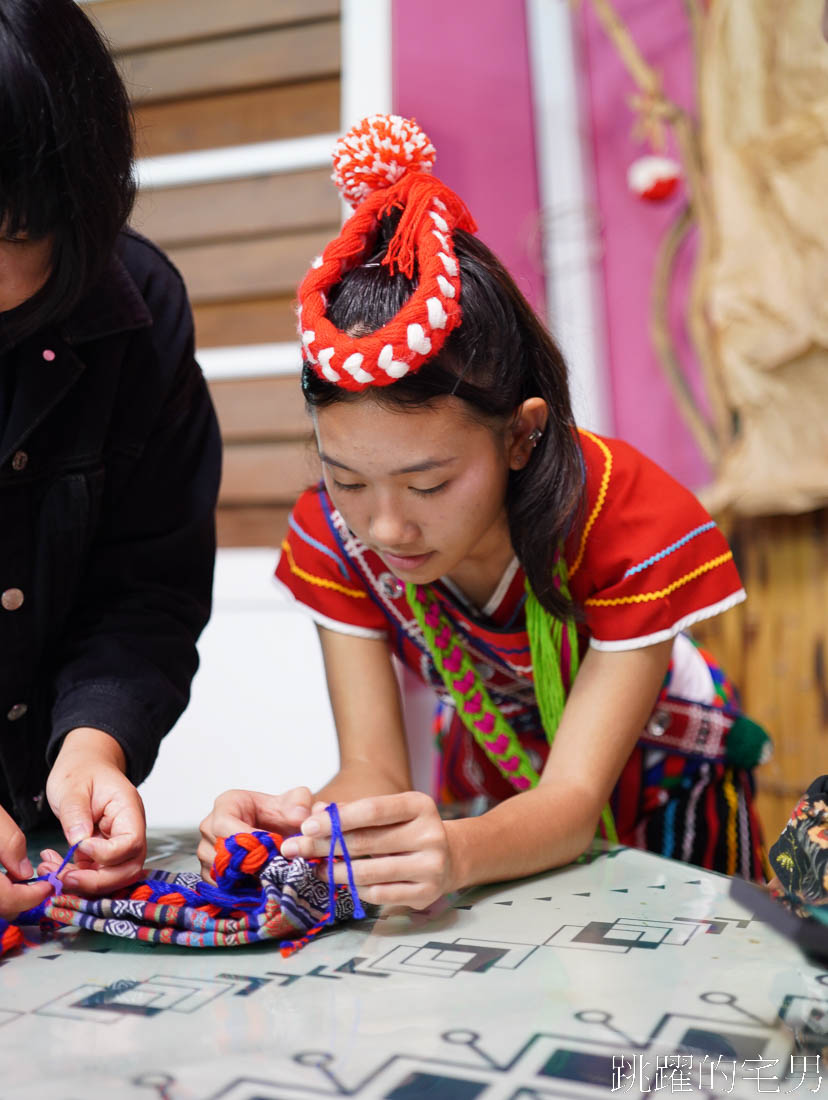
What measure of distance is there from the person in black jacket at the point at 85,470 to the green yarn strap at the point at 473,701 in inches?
10.7

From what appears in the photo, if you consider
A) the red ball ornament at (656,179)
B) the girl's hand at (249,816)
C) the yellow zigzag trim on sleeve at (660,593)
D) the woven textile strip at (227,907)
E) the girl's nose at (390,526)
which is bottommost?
the woven textile strip at (227,907)

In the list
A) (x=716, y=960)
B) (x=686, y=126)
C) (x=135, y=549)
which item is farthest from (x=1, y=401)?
(x=686, y=126)

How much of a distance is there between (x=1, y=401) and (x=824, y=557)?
1.58 metres

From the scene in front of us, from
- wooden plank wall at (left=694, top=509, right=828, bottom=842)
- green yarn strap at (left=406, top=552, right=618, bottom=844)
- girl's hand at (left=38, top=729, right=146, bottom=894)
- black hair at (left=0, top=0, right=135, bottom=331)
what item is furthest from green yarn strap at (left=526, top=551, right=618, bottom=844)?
wooden plank wall at (left=694, top=509, right=828, bottom=842)

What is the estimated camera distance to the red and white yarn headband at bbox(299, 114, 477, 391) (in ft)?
3.19

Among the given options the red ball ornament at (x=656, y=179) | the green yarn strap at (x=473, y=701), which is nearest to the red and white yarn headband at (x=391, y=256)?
the green yarn strap at (x=473, y=701)

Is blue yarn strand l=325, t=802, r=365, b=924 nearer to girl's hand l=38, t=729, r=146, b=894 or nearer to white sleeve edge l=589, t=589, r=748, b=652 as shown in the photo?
girl's hand l=38, t=729, r=146, b=894

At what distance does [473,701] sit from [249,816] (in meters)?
0.36

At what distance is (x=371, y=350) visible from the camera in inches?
38.3

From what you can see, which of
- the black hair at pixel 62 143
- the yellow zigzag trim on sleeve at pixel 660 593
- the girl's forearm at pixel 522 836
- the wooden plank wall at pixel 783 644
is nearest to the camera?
the black hair at pixel 62 143

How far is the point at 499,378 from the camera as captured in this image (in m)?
1.09

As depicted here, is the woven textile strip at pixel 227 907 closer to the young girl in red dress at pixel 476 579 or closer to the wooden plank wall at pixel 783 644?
the young girl in red dress at pixel 476 579

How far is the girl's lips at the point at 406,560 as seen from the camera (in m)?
1.09

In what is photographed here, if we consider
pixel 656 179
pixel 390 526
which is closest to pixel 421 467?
pixel 390 526
